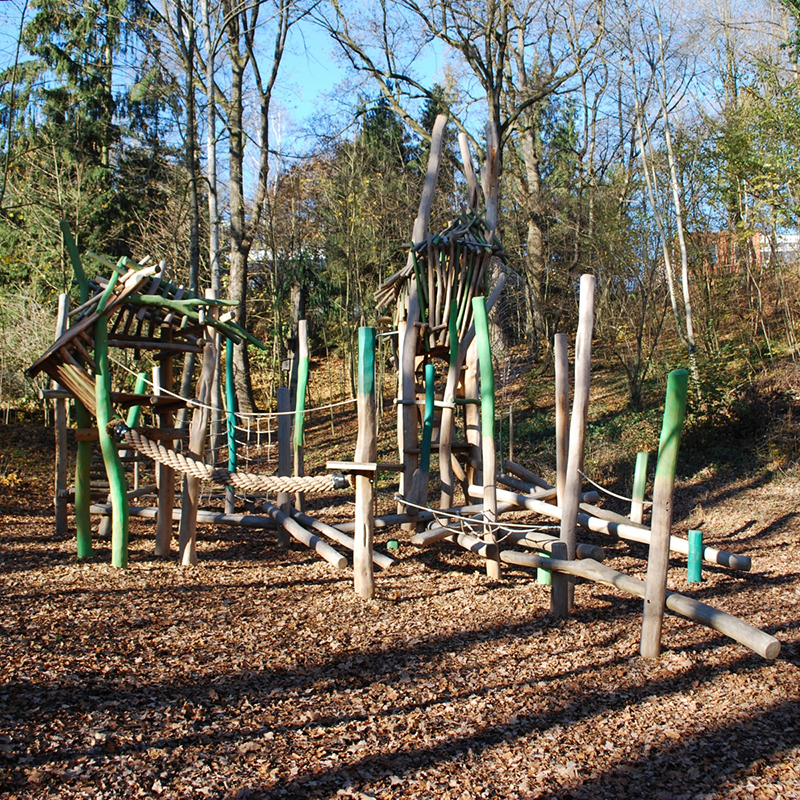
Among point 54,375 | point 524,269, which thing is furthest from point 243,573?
point 524,269

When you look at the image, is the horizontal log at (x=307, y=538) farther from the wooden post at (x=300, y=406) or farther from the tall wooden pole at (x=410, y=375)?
the tall wooden pole at (x=410, y=375)

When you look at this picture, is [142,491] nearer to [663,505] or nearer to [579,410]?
[579,410]

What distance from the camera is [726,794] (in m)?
3.19

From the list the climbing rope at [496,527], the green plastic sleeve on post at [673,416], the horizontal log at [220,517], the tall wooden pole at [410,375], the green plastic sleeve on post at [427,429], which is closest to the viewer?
the green plastic sleeve on post at [673,416]

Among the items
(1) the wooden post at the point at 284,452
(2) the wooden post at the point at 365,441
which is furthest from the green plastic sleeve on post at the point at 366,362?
(1) the wooden post at the point at 284,452

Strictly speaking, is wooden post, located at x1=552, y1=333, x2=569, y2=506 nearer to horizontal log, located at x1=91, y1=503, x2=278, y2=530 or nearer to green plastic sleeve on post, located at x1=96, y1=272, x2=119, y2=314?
horizontal log, located at x1=91, y1=503, x2=278, y2=530

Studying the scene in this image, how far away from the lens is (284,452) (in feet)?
23.9

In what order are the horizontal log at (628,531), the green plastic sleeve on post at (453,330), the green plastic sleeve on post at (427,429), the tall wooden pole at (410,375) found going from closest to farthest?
the horizontal log at (628,531)
the green plastic sleeve on post at (427,429)
the tall wooden pole at (410,375)
the green plastic sleeve on post at (453,330)

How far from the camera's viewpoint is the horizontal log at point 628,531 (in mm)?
5777

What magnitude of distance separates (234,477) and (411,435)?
1.93 metres

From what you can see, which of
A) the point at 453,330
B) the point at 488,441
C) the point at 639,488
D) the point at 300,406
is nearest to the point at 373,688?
the point at 488,441

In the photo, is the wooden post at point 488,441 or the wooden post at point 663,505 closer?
the wooden post at point 663,505

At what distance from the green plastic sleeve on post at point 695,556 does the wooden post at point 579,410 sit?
1.31 m

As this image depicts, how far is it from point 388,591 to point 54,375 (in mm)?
3380
